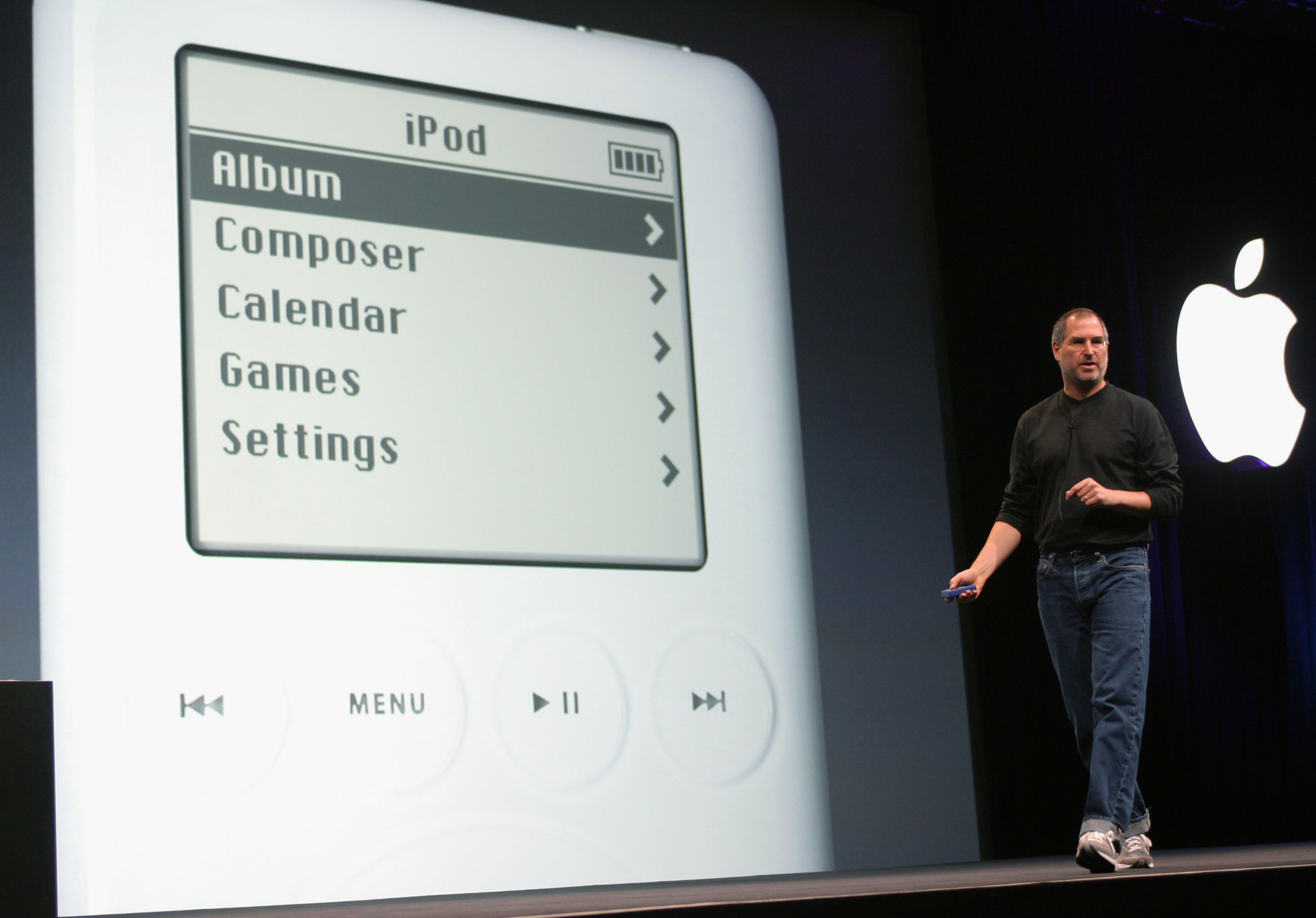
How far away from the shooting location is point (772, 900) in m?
1.49

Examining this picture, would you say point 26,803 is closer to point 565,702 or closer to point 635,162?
point 565,702

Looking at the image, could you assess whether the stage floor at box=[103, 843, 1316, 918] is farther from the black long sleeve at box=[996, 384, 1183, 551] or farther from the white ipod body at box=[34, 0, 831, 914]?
the black long sleeve at box=[996, 384, 1183, 551]

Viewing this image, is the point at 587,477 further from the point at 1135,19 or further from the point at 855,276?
the point at 1135,19

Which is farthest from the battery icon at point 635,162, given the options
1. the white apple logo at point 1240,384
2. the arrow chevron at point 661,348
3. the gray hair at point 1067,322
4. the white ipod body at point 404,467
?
the white apple logo at point 1240,384

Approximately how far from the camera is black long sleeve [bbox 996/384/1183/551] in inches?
76.6

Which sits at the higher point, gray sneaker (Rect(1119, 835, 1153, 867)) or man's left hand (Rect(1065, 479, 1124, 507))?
man's left hand (Rect(1065, 479, 1124, 507))

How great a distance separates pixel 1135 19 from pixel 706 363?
1.91 metres

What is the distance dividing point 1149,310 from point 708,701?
71.8 inches

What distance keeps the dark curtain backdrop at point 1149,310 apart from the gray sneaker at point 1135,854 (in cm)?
121

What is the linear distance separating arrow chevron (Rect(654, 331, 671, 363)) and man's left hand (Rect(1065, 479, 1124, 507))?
2.83ft

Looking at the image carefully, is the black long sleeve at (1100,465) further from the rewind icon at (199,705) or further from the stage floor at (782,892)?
the rewind icon at (199,705)

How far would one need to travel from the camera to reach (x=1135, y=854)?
1808mm

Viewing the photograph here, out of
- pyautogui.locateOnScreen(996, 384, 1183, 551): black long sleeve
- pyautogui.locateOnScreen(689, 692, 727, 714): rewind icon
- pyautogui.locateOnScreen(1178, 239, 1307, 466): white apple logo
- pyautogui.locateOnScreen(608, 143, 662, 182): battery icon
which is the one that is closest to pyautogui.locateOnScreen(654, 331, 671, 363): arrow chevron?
pyautogui.locateOnScreen(608, 143, 662, 182): battery icon

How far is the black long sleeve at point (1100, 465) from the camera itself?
6.38 ft
